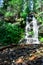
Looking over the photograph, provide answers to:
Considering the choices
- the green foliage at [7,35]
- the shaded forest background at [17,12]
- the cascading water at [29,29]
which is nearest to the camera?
the green foliage at [7,35]

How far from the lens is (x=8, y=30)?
19938mm

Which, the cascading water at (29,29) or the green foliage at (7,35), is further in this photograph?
the cascading water at (29,29)

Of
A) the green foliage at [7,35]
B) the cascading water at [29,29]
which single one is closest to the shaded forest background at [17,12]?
the cascading water at [29,29]

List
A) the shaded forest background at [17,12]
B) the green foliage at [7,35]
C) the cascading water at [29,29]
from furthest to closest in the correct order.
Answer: the shaded forest background at [17,12] < the cascading water at [29,29] < the green foliage at [7,35]

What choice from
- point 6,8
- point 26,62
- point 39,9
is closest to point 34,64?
point 26,62

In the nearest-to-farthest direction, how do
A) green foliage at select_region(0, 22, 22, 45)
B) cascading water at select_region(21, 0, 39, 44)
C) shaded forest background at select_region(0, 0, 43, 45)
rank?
green foliage at select_region(0, 22, 22, 45) → cascading water at select_region(21, 0, 39, 44) → shaded forest background at select_region(0, 0, 43, 45)

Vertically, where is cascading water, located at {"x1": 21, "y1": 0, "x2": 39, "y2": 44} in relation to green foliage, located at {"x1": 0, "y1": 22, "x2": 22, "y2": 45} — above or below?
below

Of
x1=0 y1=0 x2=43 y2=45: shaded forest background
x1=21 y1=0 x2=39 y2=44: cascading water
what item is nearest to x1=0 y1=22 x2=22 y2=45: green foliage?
x1=21 y1=0 x2=39 y2=44: cascading water

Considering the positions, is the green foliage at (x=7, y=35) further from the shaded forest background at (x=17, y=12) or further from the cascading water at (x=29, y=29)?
the shaded forest background at (x=17, y=12)

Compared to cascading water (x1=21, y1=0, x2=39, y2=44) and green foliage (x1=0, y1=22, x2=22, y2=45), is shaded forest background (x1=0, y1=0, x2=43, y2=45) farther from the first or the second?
green foliage (x1=0, y1=22, x2=22, y2=45)

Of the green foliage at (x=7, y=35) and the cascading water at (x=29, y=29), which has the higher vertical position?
the green foliage at (x=7, y=35)

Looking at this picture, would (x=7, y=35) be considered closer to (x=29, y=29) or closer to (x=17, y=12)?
(x=29, y=29)

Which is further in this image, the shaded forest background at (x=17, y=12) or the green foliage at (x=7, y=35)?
the shaded forest background at (x=17, y=12)

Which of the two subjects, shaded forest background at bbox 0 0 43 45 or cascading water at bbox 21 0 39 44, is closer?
cascading water at bbox 21 0 39 44
